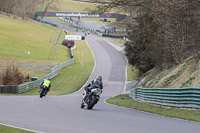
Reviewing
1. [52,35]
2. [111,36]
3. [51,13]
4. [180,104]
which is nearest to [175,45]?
[180,104]

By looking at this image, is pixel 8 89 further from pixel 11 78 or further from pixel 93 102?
pixel 93 102

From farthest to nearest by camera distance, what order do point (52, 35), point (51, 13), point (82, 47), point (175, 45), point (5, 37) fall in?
point (51, 13) → point (52, 35) → point (82, 47) → point (5, 37) → point (175, 45)

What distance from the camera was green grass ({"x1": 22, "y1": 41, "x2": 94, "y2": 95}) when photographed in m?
44.5

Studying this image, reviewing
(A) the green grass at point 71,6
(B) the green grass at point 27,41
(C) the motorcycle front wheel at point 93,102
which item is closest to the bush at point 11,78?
(B) the green grass at point 27,41

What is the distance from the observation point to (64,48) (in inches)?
3563

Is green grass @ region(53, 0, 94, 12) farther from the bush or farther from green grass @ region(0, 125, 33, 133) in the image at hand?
green grass @ region(0, 125, 33, 133)

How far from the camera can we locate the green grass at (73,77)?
146 feet

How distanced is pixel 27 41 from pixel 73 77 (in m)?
37.3

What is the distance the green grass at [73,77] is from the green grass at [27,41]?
3.65 meters

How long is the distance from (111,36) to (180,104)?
103 meters

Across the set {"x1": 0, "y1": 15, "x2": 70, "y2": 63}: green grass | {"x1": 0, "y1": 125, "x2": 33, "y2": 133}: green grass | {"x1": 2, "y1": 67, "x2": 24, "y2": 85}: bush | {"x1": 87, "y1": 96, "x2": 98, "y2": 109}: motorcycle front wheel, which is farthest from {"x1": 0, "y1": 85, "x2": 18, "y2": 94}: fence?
{"x1": 0, "y1": 15, "x2": 70, "y2": 63}: green grass

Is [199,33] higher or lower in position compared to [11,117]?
higher

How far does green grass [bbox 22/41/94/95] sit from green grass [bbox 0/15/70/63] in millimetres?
3650

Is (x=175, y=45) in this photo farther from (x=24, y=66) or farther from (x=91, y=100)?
(x=24, y=66)
